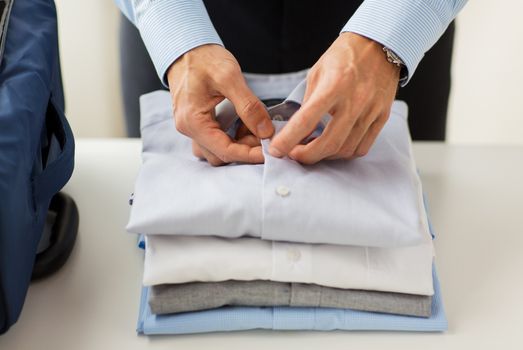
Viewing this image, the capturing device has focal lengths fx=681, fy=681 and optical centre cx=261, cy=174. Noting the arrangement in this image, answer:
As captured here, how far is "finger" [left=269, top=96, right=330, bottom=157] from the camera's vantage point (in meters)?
0.59

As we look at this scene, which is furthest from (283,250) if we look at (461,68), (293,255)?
(461,68)

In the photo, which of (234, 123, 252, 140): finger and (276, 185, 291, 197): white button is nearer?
(276, 185, 291, 197): white button

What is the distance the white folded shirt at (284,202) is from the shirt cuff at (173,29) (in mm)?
110

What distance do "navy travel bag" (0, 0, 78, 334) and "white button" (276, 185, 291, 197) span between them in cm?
21

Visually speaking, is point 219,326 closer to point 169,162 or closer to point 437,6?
point 169,162

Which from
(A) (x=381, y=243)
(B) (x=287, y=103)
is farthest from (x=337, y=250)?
(B) (x=287, y=103)

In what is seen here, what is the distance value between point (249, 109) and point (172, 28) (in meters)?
0.12

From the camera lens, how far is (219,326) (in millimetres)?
601

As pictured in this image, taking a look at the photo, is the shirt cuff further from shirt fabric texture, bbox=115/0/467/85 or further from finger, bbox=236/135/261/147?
finger, bbox=236/135/261/147

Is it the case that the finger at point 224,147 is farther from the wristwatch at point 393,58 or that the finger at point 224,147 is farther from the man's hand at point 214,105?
the wristwatch at point 393,58

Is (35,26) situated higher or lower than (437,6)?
lower

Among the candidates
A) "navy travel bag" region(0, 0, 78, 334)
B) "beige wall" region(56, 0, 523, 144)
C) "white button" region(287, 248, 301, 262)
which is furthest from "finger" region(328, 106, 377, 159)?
"beige wall" region(56, 0, 523, 144)

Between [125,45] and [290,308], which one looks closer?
[290,308]

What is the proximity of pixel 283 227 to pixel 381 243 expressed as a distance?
84 mm
